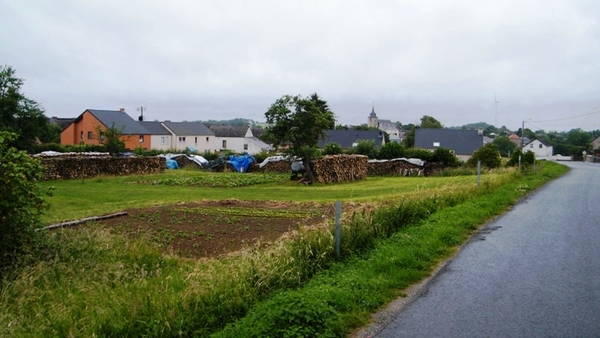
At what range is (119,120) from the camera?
68125 mm

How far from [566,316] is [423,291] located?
1.80m

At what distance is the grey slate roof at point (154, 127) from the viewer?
7388 centimetres

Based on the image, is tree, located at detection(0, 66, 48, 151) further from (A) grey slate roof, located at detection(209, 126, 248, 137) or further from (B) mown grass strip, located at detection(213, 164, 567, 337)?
(A) grey slate roof, located at detection(209, 126, 248, 137)

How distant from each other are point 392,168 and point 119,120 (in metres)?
39.8

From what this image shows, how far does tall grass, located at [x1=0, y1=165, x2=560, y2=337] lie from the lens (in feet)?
18.7

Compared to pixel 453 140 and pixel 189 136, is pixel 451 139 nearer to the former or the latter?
pixel 453 140

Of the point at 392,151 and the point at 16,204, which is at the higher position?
the point at 392,151

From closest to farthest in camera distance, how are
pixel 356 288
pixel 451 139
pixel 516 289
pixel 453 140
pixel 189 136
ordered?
pixel 356 288
pixel 516 289
pixel 453 140
pixel 451 139
pixel 189 136

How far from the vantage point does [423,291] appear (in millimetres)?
7559

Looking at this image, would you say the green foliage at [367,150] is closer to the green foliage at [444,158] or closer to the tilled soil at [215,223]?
the green foliage at [444,158]

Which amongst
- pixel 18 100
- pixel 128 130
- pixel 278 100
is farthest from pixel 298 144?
pixel 128 130

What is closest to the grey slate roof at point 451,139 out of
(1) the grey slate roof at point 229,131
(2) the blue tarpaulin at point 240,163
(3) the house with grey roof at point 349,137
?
(3) the house with grey roof at point 349,137

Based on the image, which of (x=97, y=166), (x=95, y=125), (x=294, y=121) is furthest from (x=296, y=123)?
(x=95, y=125)

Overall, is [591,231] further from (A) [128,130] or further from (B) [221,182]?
(A) [128,130]
